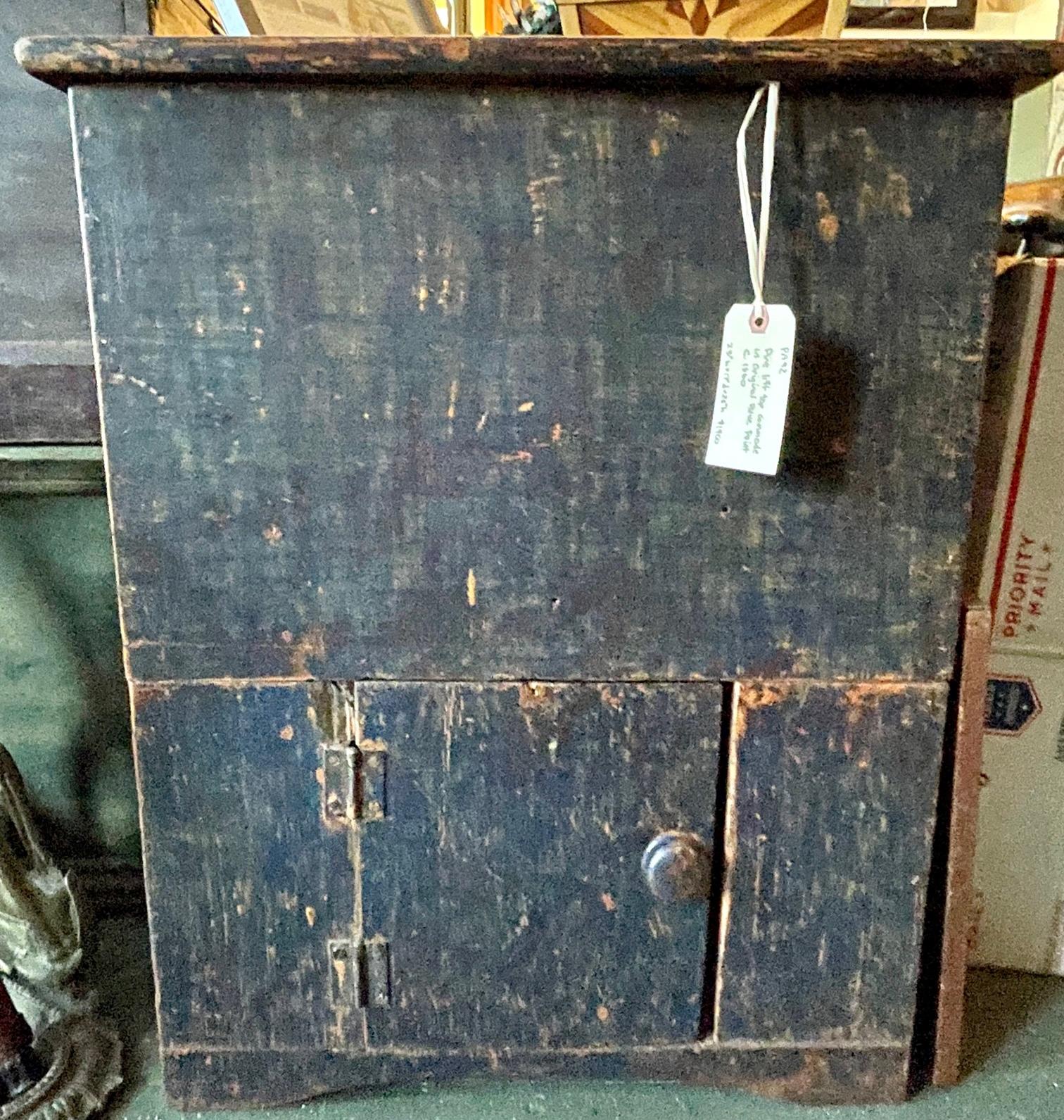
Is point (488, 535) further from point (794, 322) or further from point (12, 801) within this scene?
point (12, 801)

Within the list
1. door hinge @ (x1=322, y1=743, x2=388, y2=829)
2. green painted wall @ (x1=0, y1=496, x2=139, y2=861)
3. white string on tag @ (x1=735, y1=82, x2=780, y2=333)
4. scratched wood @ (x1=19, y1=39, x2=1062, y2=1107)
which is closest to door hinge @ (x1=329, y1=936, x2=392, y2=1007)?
scratched wood @ (x1=19, y1=39, x2=1062, y2=1107)

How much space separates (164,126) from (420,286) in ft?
0.69

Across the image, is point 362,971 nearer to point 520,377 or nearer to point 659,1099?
point 659,1099

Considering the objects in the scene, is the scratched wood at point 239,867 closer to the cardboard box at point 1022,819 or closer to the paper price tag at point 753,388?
the paper price tag at point 753,388

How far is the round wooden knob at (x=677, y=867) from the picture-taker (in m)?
0.84

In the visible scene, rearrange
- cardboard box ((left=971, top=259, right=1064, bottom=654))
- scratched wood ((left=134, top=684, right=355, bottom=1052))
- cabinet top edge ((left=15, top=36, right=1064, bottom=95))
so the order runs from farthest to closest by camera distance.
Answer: cardboard box ((left=971, top=259, right=1064, bottom=654))
scratched wood ((left=134, top=684, right=355, bottom=1052))
cabinet top edge ((left=15, top=36, right=1064, bottom=95))

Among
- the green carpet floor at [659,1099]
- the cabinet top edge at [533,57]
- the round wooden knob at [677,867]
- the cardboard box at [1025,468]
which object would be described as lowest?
the green carpet floor at [659,1099]

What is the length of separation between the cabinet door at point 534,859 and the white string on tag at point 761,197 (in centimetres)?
32

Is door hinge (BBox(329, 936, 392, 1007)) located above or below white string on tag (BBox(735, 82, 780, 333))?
below

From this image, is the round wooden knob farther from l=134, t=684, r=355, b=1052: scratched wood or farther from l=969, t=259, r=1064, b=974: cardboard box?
l=969, t=259, r=1064, b=974: cardboard box

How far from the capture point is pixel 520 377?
29.6 inches

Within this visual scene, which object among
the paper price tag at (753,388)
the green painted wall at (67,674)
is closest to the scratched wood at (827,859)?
the paper price tag at (753,388)

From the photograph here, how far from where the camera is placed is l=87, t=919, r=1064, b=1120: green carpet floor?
917mm

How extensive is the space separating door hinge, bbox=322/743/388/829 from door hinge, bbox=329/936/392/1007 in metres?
0.12
